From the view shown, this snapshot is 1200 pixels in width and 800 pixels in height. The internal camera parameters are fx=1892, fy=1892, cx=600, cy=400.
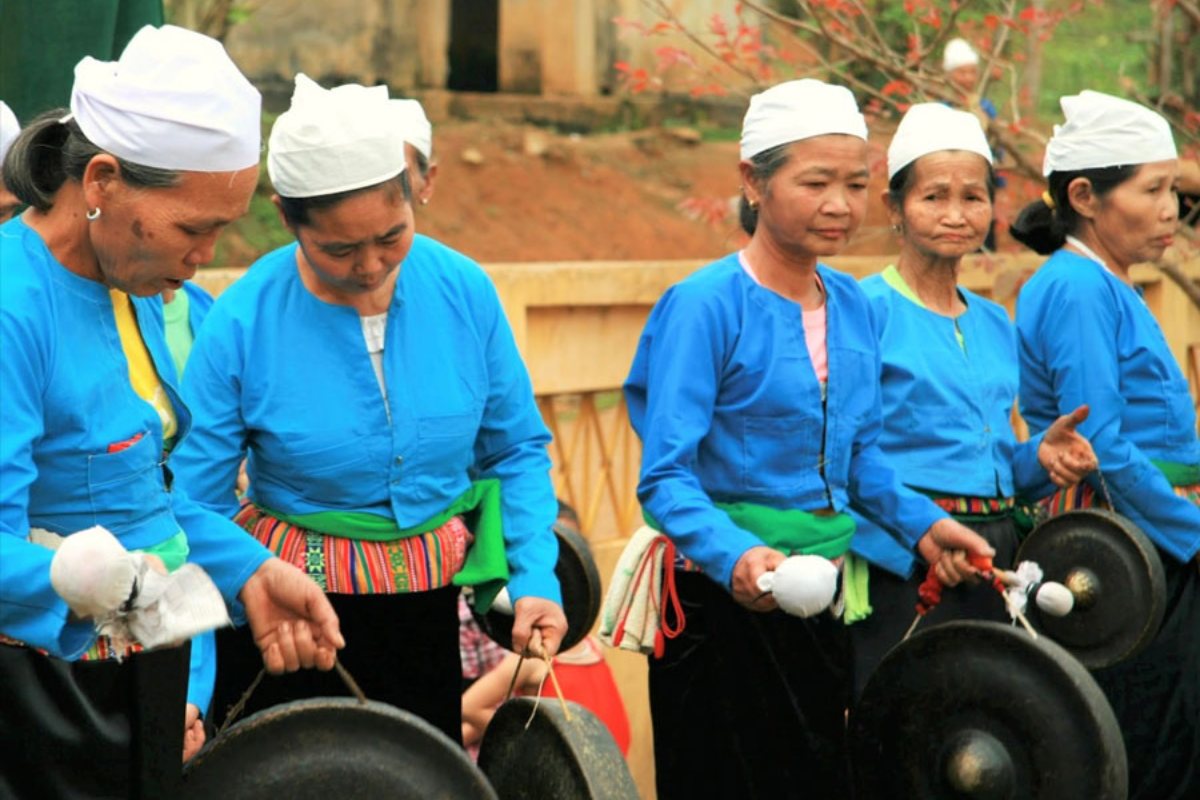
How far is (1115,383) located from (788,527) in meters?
1.36

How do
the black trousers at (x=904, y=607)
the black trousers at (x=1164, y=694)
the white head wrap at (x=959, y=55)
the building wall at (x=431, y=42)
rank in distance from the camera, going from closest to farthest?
1. the black trousers at (x=904, y=607)
2. the black trousers at (x=1164, y=694)
3. the white head wrap at (x=959, y=55)
4. the building wall at (x=431, y=42)

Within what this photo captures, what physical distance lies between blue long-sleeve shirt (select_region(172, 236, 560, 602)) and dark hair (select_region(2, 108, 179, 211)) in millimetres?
810

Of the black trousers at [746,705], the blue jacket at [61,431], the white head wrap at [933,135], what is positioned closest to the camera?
the blue jacket at [61,431]

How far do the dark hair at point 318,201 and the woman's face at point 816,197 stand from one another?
40.5 inches

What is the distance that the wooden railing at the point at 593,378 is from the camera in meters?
6.25

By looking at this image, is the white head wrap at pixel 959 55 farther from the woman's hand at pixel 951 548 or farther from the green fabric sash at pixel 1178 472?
the woman's hand at pixel 951 548

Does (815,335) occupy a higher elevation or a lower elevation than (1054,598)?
higher

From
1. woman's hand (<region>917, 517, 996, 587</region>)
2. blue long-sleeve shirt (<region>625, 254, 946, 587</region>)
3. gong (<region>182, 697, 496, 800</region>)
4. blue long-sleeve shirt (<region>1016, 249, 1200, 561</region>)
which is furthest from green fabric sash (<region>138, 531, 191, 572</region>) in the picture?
blue long-sleeve shirt (<region>1016, 249, 1200, 561</region>)

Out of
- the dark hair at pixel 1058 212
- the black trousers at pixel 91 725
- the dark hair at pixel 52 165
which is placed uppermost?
the dark hair at pixel 52 165

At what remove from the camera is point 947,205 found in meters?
4.89

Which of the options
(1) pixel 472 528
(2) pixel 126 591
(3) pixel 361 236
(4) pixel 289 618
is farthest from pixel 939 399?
(2) pixel 126 591

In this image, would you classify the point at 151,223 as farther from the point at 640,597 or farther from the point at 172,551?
the point at 640,597

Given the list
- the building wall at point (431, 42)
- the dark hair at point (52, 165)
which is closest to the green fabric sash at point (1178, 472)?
the dark hair at point (52, 165)

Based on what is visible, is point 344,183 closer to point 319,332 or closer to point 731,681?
point 319,332
